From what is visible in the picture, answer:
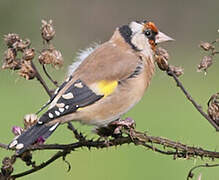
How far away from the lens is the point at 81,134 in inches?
110

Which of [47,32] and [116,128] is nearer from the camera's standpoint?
[116,128]

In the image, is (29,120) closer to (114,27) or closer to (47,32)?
(47,32)

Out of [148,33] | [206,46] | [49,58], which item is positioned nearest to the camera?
[206,46]

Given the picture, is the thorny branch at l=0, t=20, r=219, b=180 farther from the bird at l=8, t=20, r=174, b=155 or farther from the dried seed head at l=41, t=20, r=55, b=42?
the bird at l=8, t=20, r=174, b=155

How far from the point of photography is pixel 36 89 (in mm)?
12727

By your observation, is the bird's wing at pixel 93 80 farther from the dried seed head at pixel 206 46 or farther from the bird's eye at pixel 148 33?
the dried seed head at pixel 206 46

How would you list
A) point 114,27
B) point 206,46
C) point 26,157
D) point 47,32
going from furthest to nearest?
point 114,27 < point 47,32 < point 206,46 < point 26,157

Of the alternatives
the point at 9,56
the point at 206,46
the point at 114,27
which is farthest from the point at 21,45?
the point at 114,27

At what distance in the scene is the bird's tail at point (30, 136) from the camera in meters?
2.61

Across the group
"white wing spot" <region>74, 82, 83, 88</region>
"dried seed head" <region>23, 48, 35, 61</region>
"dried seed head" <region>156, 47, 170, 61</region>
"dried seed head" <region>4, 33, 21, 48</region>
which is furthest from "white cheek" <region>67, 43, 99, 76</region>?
"dried seed head" <region>156, 47, 170, 61</region>

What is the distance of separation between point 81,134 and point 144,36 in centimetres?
108

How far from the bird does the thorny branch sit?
1.04 ft

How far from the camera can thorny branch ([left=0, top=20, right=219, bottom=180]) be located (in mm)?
2443

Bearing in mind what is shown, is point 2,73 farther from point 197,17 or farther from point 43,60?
point 43,60
